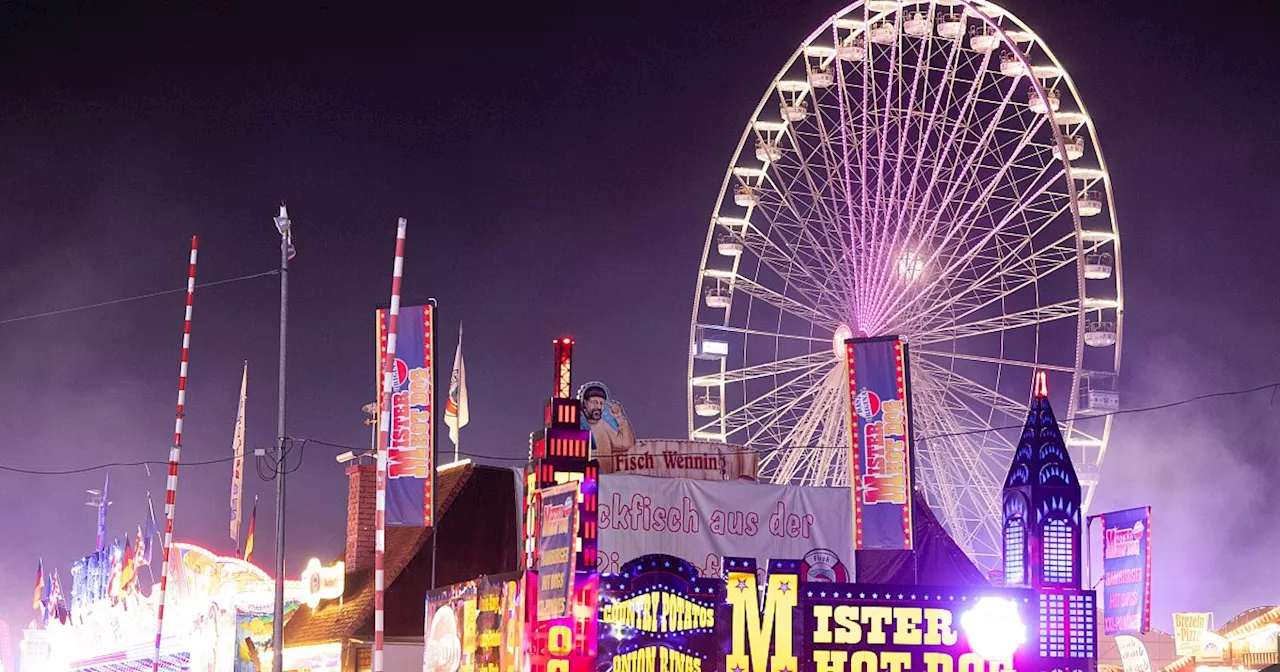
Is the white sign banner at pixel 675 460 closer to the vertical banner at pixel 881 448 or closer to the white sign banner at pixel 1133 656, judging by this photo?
the vertical banner at pixel 881 448

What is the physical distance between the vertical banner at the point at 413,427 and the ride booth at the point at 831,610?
5.36m

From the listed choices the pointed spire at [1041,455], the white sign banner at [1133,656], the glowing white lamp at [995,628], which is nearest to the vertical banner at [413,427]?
the glowing white lamp at [995,628]

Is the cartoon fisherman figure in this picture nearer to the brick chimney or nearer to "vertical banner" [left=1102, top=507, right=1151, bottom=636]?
the brick chimney

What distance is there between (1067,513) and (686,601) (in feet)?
15.3

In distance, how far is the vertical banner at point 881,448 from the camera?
2697 cm

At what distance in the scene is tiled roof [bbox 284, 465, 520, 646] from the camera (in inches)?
1160

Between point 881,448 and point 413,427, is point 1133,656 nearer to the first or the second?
point 881,448

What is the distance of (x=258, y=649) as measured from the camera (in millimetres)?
31062

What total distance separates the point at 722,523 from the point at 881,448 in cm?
524

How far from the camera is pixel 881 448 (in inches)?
1067

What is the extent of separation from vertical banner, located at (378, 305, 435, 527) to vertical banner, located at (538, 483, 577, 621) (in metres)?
7.83

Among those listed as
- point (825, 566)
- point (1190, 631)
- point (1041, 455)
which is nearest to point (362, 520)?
point (825, 566)

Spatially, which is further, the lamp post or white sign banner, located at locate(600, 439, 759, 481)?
white sign banner, located at locate(600, 439, 759, 481)

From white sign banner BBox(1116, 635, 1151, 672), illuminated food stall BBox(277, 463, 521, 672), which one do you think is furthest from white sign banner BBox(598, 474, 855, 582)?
white sign banner BBox(1116, 635, 1151, 672)
